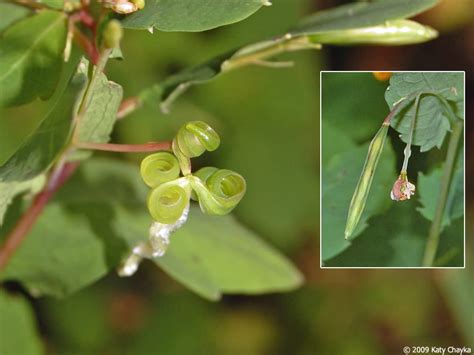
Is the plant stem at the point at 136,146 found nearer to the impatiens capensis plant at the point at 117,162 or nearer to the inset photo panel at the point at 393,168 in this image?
the impatiens capensis plant at the point at 117,162

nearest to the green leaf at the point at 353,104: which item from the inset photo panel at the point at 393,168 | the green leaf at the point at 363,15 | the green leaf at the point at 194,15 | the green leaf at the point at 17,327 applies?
the inset photo panel at the point at 393,168

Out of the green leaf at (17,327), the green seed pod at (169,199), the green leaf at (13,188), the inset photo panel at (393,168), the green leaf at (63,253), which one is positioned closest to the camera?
the green seed pod at (169,199)

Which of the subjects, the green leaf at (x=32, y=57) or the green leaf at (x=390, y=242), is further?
the green leaf at (x=390, y=242)

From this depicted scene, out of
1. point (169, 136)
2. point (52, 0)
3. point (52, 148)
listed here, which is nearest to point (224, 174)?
point (52, 148)

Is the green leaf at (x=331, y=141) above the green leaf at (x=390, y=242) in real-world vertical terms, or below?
above

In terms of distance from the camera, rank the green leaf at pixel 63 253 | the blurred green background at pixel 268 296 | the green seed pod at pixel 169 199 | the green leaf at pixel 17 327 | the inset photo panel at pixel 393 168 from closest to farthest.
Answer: the green seed pod at pixel 169 199 → the inset photo panel at pixel 393 168 → the green leaf at pixel 63 253 → the green leaf at pixel 17 327 → the blurred green background at pixel 268 296

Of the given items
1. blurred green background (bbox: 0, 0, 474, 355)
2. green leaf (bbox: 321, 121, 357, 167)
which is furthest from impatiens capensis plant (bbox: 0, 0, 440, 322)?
blurred green background (bbox: 0, 0, 474, 355)

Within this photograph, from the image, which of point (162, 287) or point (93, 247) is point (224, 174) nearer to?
point (93, 247)

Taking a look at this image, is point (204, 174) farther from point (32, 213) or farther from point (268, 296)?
point (268, 296)
